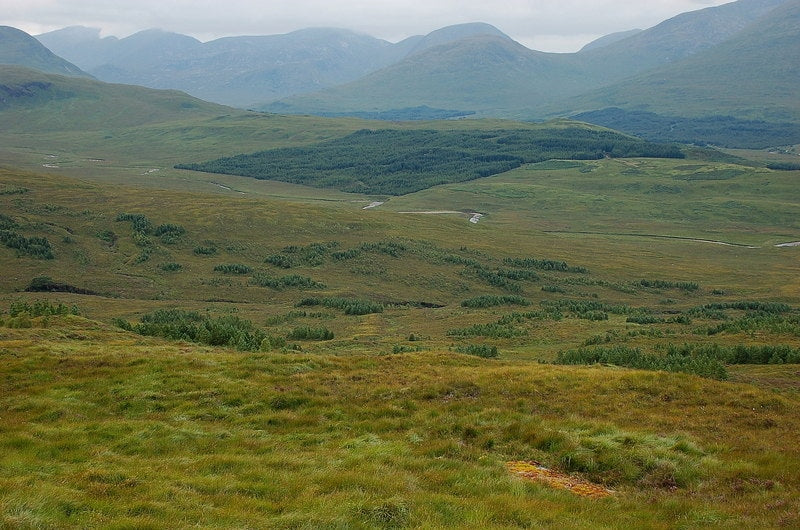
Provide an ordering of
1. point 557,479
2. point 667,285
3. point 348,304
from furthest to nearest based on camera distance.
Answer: point 667,285, point 348,304, point 557,479

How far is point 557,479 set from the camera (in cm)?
1652

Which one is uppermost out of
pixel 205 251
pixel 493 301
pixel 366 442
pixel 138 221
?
pixel 366 442

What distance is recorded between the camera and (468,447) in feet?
60.3

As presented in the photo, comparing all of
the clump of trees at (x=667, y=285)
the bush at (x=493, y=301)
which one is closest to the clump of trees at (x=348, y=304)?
the bush at (x=493, y=301)

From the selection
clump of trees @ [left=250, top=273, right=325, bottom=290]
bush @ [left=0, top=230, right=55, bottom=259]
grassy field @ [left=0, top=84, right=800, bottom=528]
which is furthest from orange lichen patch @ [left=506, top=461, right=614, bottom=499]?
bush @ [left=0, top=230, right=55, bottom=259]

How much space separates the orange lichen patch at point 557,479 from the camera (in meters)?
15.8

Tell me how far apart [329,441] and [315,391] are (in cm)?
493

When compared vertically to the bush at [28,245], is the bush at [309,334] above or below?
below

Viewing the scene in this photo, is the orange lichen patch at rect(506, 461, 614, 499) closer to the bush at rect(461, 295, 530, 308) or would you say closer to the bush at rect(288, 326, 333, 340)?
the bush at rect(288, 326, 333, 340)

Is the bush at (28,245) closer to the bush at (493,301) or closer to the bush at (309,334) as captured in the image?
the bush at (309,334)

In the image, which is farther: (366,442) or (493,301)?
(493,301)

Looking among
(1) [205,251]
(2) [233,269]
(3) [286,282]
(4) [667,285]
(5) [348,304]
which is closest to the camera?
(5) [348,304]

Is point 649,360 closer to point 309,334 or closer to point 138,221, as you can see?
point 309,334

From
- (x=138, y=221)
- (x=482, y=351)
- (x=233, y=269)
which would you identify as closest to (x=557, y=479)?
(x=482, y=351)
